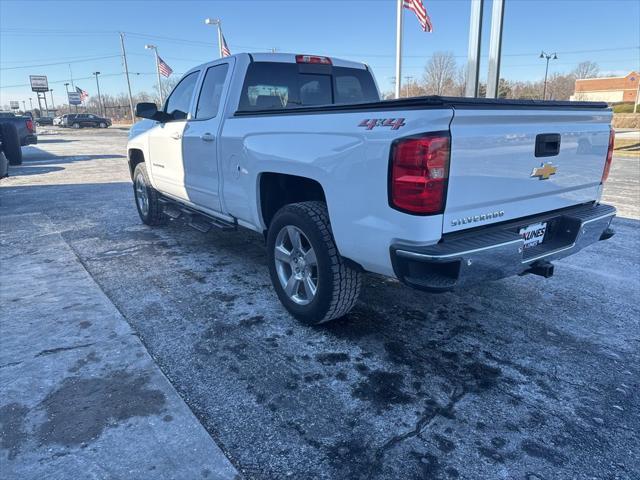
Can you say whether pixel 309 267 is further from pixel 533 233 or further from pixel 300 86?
pixel 300 86

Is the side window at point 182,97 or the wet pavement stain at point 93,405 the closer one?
the wet pavement stain at point 93,405

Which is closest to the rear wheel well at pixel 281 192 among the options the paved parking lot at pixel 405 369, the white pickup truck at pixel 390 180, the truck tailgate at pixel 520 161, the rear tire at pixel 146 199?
the white pickup truck at pixel 390 180

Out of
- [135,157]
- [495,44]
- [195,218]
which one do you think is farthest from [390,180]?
[495,44]

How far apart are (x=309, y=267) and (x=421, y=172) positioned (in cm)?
129

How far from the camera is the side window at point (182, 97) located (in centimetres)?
501

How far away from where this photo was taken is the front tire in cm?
304

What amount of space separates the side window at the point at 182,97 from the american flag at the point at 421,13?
9.85m

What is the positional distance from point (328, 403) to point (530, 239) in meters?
1.70

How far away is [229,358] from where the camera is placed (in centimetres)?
296

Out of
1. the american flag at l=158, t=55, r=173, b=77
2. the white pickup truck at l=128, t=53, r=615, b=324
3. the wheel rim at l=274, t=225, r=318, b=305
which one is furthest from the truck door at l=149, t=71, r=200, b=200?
the american flag at l=158, t=55, r=173, b=77

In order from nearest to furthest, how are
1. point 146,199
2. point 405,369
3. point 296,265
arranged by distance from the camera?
point 405,369 < point 296,265 < point 146,199

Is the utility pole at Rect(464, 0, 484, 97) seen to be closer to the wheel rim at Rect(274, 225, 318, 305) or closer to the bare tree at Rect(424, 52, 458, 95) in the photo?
the wheel rim at Rect(274, 225, 318, 305)

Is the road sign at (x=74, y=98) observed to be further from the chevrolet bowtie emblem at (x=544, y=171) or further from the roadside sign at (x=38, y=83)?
the chevrolet bowtie emblem at (x=544, y=171)

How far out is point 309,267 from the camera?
331cm
